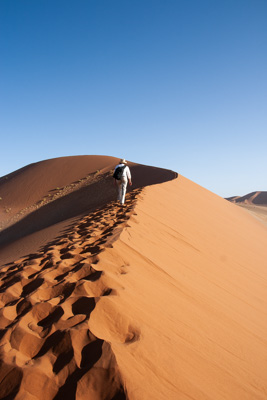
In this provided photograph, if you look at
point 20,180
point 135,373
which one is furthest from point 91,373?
point 20,180

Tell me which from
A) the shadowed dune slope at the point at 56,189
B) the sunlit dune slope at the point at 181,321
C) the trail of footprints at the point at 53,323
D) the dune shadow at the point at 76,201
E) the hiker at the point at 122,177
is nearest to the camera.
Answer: the trail of footprints at the point at 53,323

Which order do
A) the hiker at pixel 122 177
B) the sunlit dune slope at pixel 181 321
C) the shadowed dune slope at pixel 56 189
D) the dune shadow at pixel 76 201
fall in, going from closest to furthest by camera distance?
the sunlit dune slope at pixel 181 321 → the hiker at pixel 122 177 → the dune shadow at pixel 76 201 → the shadowed dune slope at pixel 56 189

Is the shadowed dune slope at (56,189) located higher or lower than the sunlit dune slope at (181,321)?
lower

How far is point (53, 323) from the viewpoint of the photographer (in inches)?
86.8

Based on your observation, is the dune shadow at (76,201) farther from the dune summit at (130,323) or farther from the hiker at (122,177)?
the dune summit at (130,323)

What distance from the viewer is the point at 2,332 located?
217 centimetres

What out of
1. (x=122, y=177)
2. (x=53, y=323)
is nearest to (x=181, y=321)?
(x=53, y=323)

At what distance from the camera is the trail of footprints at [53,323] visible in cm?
173

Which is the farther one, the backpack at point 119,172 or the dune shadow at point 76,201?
the dune shadow at point 76,201

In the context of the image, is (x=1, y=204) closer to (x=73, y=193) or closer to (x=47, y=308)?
(x=73, y=193)

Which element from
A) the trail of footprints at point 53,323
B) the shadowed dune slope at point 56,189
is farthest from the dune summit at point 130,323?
the shadowed dune slope at point 56,189

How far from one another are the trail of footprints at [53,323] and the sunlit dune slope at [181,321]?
0.14 metres

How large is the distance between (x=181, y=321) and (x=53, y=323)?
46.3 inches

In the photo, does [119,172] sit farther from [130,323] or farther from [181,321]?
[130,323]
